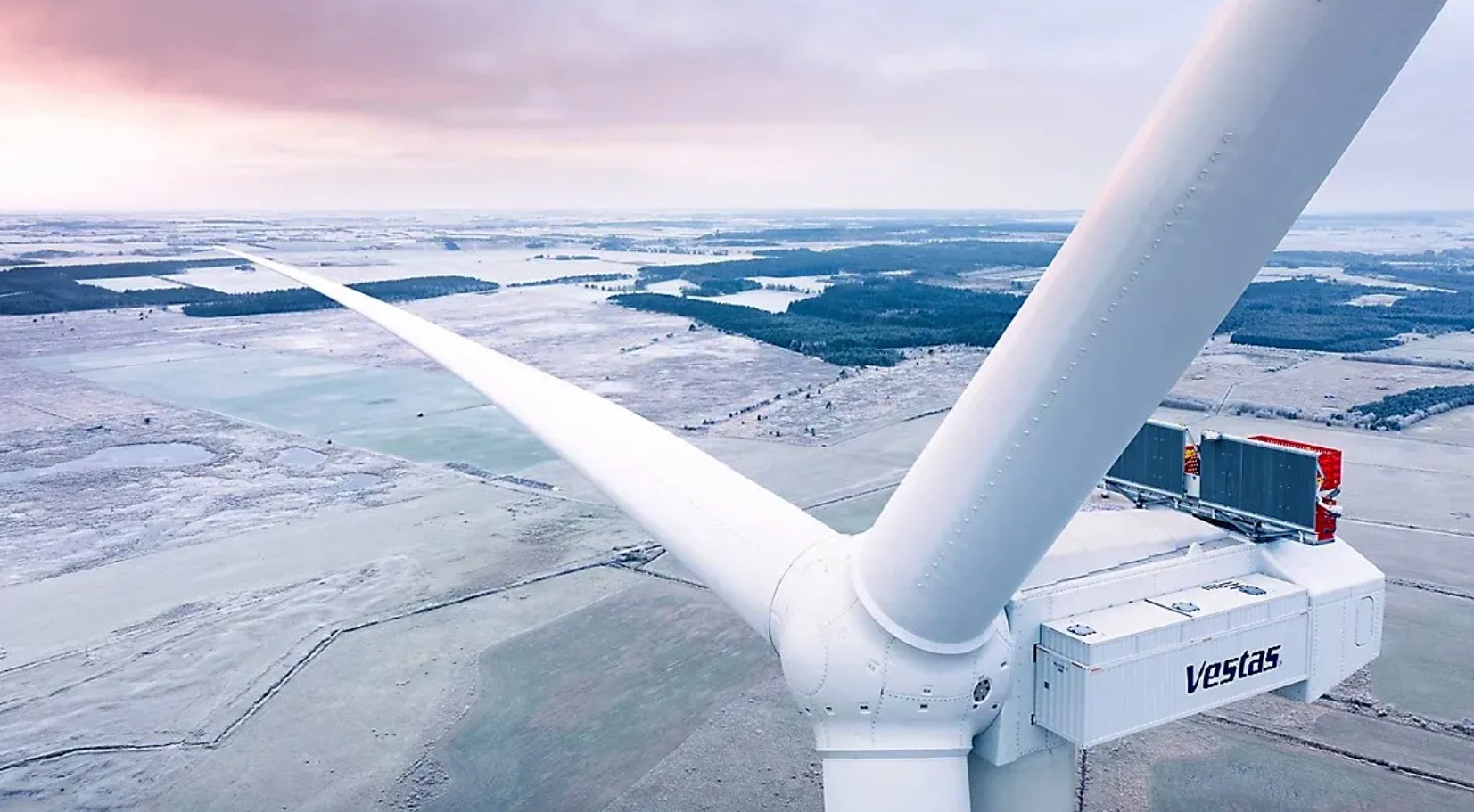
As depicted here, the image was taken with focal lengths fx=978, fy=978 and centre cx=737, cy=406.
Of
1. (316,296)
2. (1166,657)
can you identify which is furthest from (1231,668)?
(316,296)

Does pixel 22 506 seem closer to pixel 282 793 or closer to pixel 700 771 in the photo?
pixel 282 793

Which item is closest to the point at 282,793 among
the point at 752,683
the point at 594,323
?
the point at 752,683

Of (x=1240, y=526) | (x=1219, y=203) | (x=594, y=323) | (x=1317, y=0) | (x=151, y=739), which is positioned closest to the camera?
(x=1317, y=0)

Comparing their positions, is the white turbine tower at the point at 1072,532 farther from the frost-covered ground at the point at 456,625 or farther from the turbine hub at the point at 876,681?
the frost-covered ground at the point at 456,625

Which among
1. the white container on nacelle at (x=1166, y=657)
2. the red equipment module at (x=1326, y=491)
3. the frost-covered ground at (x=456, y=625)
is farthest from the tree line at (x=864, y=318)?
the white container on nacelle at (x=1166, y=657)

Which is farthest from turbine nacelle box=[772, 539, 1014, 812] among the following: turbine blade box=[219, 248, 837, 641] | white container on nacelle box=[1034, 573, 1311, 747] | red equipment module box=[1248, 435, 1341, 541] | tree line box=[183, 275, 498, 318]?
tree line box=[183, 275, 498, 318]

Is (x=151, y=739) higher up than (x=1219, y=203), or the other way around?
(x=1219, y=203)

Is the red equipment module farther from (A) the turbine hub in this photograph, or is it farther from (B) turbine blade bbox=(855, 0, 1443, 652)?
(B) turbine blade bbox=(855, 0, 1443, 652)
